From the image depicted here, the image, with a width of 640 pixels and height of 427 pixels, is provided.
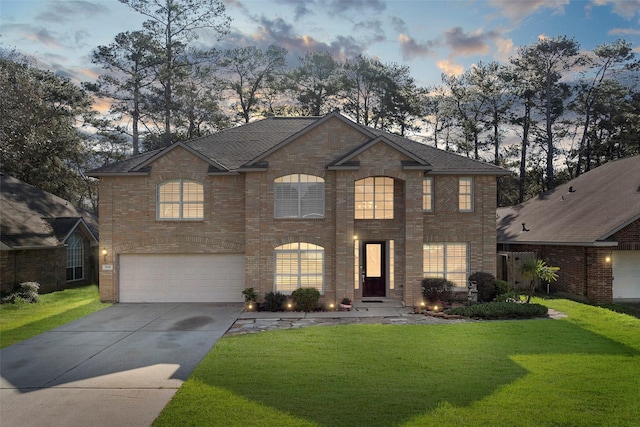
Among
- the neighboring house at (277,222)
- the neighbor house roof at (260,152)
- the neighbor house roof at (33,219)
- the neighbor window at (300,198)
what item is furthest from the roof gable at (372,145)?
the neighbor house roof at (33,219)

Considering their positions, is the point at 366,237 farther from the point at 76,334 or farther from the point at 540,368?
the point at 76,334

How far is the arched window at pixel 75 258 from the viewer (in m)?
21.6

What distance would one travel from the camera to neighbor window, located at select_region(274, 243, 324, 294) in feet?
52.8

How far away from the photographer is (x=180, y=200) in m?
17.2

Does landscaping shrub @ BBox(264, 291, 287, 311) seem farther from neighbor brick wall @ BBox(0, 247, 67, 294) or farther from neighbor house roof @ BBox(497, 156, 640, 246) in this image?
neighbor house roof @ BBox(497, 156, 640, 246)

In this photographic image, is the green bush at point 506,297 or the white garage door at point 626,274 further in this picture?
the white garage door at point 626,274

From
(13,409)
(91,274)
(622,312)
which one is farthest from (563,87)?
(13,409)

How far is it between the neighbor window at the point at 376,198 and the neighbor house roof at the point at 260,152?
165cm

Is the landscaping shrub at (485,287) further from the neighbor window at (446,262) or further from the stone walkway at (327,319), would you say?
the stone walkway at (327,319)

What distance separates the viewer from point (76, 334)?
12094 millimetres

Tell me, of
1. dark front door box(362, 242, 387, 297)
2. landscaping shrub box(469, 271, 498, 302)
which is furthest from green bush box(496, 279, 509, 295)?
dark front door box(362, 242, 387, 297)

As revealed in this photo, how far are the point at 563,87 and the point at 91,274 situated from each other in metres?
40.5

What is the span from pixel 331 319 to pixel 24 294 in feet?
43.4

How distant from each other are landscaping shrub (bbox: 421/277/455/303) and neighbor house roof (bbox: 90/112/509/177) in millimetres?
4393
